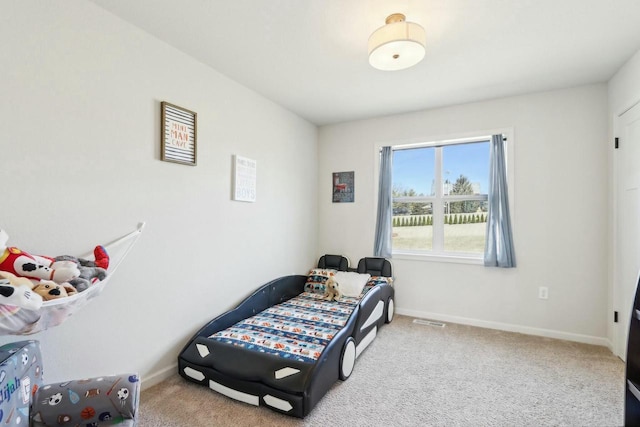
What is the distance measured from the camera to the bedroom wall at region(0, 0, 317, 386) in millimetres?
1597

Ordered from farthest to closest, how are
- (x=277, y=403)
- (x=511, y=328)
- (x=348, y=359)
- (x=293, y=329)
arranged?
(x=511, y=328) < (x=293, y=329) < (x=348, y=359) < (x=277, y=403)

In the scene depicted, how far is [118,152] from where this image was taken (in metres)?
1.98

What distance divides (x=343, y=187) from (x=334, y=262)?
3.40 ft

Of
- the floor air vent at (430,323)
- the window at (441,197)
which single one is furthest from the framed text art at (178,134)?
the floor air vent at (430,323)

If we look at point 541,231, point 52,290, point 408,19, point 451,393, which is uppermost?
point 408,19

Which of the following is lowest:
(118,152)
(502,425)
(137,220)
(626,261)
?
(502,425)

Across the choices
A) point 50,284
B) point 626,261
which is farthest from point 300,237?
point 626,261

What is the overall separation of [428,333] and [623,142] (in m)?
2.46

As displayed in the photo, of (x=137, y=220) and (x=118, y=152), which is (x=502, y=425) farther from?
(x=118, y=152)

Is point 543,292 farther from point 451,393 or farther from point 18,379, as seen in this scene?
point 18,379

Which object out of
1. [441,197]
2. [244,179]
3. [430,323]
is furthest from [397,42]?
[430,323]

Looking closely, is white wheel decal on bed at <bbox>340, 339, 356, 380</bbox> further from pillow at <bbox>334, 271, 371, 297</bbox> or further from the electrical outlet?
the electrical outlet

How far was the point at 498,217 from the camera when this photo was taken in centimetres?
327

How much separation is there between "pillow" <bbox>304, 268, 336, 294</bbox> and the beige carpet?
3.18 ft
